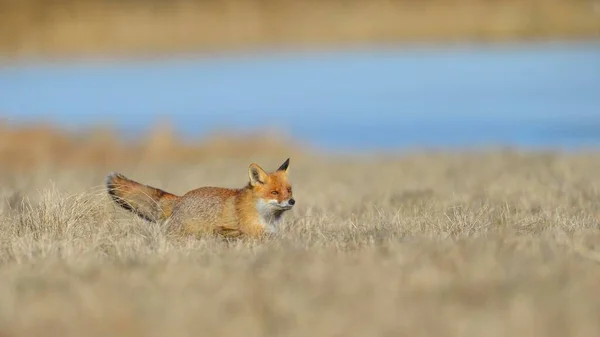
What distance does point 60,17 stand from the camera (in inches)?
1634

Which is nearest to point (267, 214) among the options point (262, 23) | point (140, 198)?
point (140, 198)

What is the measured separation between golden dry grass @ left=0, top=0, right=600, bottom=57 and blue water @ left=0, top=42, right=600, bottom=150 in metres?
1.02

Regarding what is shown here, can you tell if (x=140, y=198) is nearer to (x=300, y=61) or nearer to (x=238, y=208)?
(x=238, y=208)

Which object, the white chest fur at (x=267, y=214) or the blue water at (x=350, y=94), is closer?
the white chest fur at (x=267, y=214)

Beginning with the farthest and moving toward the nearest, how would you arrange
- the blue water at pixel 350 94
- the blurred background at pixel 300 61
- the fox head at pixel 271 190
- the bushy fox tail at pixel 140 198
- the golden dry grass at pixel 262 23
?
the golden dry grass at pixel 262 23 < the blurred background at pixel 300 61 < the blue water at pixel 350 94 < the bushy fox tail at pixel 140 198 < the fox head at pixel 271 190

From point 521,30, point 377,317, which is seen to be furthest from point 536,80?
point 377,317

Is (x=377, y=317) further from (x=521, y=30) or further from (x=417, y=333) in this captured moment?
(x=521, y=30)

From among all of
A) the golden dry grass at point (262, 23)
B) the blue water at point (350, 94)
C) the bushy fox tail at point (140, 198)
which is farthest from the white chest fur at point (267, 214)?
the golden dry grass at point (262, 23)

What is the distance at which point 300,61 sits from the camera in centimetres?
4591

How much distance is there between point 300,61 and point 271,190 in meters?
36.9

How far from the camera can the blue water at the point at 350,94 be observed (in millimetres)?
28156

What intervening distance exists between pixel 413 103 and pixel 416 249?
26728mm

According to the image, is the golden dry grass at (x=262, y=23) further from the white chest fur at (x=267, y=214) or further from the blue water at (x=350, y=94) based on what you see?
the white chest fur at (x=267, y=214)

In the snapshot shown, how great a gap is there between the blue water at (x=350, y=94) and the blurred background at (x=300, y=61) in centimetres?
9
